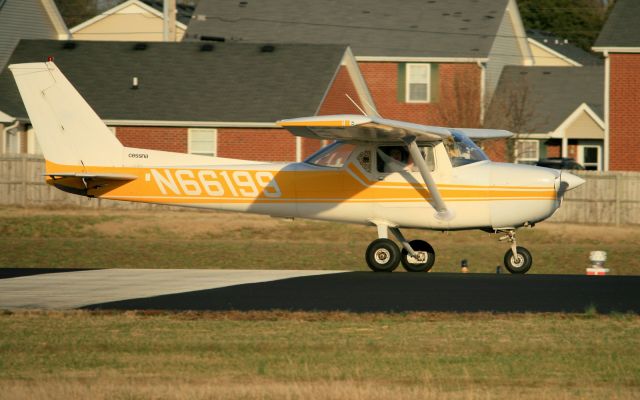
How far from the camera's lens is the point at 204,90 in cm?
3909

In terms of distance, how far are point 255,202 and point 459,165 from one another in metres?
3.17

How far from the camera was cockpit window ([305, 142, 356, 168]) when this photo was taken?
1777 centimetres

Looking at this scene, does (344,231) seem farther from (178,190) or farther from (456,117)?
(456,117)

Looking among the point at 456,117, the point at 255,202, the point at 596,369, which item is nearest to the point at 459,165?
the point at 255,202

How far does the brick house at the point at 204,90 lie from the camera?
38156mm

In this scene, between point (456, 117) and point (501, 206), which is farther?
point (456, 117)

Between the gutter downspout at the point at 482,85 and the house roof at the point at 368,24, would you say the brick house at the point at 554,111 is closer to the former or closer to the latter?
the gutter downspout at the point at 482,85

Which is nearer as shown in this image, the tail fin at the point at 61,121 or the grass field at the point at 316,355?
the grass field at the point at 316,355

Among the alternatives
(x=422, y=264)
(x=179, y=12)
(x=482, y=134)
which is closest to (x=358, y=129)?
(x=422, y=264)

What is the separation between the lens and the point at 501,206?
680 inches

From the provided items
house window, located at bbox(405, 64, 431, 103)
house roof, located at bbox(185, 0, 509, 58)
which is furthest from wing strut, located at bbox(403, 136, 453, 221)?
house roof, located at bbox(185, 0, 509, 58)

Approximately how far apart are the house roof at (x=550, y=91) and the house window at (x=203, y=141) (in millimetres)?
11907

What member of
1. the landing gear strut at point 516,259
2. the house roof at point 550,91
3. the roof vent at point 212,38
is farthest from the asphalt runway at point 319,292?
the roof vent at point 212,38

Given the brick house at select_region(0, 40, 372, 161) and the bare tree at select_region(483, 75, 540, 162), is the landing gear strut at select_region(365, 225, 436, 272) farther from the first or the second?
the bare tree at select_region(483, 75, 540, 162)
